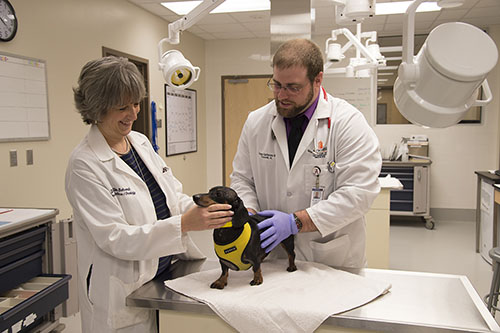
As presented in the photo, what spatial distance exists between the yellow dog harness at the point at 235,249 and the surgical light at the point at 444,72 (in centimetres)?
59

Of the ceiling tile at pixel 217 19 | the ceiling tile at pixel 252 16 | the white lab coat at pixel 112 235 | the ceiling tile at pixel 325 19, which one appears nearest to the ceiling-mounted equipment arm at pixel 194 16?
the white lab coat at pixel 112 235

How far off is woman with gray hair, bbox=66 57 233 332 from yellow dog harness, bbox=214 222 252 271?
0.26ft

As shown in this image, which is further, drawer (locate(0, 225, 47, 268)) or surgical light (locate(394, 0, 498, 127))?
drawer (locate(0, 225, 47, 268))

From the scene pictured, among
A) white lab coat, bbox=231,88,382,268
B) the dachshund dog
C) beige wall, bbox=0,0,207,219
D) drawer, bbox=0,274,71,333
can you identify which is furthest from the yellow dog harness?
beige wall, bbox=0,0,207,219

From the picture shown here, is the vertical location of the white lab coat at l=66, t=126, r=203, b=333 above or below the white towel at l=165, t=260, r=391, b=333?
above

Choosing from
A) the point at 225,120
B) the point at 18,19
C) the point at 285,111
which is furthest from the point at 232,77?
the point at 285,111

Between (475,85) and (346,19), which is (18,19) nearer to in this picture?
(346,19)

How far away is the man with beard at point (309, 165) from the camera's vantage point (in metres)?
1.47

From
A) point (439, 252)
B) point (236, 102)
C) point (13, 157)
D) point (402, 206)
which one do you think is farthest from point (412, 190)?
point (13, 157)

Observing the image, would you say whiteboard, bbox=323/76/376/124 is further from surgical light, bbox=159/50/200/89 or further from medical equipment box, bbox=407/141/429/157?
surgical light, bbox=159/50/200/89

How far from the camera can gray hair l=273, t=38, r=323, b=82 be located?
58.1 inches

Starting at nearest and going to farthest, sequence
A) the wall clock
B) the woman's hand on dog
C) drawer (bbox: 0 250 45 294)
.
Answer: the woman's hand on dog
drawer (bbox: 0 250 45 294)
the wall clock

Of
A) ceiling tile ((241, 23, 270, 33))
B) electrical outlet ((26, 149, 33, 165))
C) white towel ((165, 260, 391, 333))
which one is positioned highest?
ceiling tile ((241, 23, 270, 33))

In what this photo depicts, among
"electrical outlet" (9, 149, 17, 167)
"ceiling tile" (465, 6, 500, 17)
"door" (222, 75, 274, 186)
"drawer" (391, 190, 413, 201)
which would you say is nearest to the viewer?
"electrical outlet" (9, 149, 17, 167)
